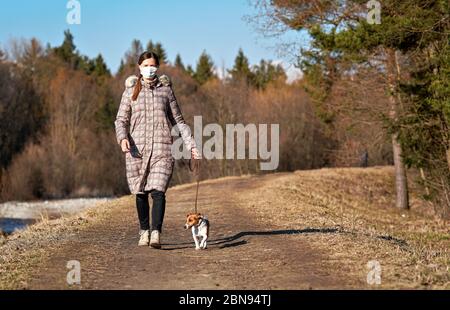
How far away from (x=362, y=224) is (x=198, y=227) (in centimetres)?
785

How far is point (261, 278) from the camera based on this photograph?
7.37m

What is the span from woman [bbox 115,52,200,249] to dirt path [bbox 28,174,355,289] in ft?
2.65

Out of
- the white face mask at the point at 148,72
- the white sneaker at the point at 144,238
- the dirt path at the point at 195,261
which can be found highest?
the white face mask at the point at 148,72

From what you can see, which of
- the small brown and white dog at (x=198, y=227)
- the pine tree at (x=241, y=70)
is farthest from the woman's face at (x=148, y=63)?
the pine tree at (x=241, y=70)

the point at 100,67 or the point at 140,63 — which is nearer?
the point at 140,63

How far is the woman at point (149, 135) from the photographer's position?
9305mm

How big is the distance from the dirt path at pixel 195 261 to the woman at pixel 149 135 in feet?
2.65

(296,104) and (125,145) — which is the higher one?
(296,104)

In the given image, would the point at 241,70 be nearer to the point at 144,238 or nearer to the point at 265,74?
the point at 265,74

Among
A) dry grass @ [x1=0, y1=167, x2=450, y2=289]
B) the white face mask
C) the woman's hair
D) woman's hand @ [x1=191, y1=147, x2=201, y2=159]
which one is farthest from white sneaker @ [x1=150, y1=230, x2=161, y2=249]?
the white face mask

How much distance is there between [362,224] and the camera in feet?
53.9

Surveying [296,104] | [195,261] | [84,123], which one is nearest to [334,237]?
[195,261]

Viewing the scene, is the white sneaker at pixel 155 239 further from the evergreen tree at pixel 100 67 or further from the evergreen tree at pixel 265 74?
the evergreen tree at pixel 100 67
